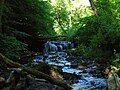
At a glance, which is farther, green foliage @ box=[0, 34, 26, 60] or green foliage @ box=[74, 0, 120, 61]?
green foliage @ box=[74, 0, 120, 61]

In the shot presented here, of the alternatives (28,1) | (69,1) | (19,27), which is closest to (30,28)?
(19,27)

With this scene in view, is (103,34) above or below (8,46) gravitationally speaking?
above

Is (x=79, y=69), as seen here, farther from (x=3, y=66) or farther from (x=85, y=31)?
(x=3, y=66)

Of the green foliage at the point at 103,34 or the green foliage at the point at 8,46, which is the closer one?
the green foliage at the point at 8,46

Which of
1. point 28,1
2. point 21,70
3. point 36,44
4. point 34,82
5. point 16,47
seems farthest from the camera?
point 36,44

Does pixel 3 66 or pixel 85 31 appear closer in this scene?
pixel 3 66

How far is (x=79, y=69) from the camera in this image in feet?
38.3

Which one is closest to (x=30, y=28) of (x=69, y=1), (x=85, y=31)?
(x=85, y=31)

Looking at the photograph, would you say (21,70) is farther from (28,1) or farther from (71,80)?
(28,1)

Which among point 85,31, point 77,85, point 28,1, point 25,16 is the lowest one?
point 77,85

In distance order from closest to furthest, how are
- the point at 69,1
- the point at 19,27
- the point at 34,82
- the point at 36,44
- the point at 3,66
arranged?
the point at 34,82 < the point at 3,66 < the point at 19,27 < the point at 36,44 < the point at 69,1

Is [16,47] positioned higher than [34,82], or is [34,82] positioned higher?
[16,47]

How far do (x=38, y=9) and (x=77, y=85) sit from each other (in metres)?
9.39

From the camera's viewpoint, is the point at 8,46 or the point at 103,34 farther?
the point at 103,34
